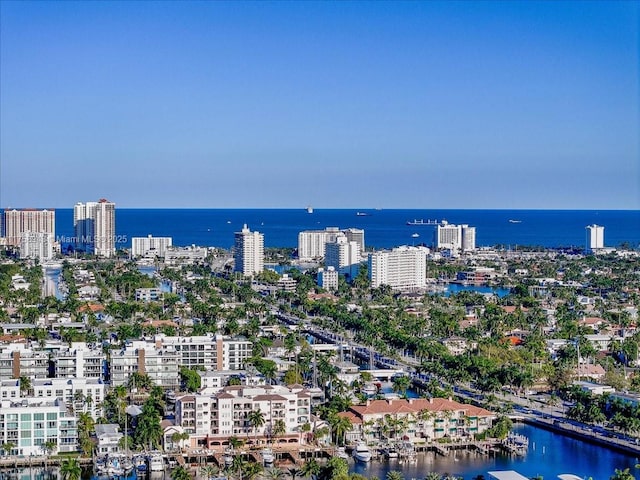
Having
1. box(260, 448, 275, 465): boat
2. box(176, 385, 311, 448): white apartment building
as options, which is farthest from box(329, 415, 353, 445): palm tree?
box(260, 448, 275, 465): boat

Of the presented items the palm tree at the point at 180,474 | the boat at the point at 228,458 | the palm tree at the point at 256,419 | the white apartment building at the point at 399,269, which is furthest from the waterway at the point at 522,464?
the white apartment building at the point at 399,269

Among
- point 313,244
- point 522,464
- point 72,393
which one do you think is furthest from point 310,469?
point 313,244

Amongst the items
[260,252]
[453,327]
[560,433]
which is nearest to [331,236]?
[260,252]

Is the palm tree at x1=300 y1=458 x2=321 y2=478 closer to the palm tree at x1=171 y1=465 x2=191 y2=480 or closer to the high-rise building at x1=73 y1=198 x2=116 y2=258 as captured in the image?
the palm tree at x1=171 y1=465 x2=191 y2=480

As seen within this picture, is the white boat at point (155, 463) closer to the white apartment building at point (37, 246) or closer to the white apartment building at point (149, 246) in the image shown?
the white apartment building at point (37, 246)

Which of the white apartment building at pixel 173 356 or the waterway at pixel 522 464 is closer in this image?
the waterway at pixel 522 464

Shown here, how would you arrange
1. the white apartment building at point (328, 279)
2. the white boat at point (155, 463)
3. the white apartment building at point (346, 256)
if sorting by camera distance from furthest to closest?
the white apartment building at point (346, 256)
the white apartment building at point (328, 279)
the white boat at point (155, 463)

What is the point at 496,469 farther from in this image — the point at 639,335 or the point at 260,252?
the point at 260,252
